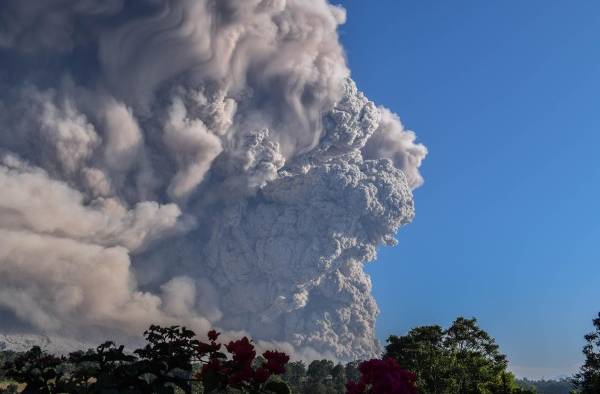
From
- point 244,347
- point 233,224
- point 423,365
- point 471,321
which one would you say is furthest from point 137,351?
point 233,224

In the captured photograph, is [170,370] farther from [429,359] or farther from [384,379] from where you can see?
[429,359]

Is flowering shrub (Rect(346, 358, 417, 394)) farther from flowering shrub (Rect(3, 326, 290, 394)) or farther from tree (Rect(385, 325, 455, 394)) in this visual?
tree (Rect(385, 325, 455, 394))

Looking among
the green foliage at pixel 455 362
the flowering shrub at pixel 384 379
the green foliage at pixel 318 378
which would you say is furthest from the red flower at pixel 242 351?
the green foliage at pixel 318 378

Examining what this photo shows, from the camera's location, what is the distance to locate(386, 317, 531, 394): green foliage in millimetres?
40500

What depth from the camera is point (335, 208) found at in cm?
14838

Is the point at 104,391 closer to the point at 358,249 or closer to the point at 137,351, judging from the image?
the point at 137,351

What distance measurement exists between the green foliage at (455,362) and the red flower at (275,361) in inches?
1344

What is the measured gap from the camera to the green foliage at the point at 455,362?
40500 mm

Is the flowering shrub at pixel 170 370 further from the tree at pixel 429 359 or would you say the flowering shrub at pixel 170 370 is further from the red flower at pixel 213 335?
the tree at pixel 429 359

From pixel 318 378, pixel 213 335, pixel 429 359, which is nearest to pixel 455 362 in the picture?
pixel 429 359

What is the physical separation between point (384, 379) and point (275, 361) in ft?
4.37

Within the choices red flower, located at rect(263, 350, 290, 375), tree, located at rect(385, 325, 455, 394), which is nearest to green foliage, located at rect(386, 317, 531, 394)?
tree, located at rect(385, 325, 455, 394)

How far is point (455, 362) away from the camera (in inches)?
1649

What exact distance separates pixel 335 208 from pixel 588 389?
123 m
